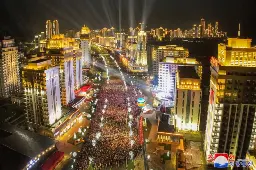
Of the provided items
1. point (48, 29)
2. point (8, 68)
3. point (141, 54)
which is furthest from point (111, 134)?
point (48, 29)

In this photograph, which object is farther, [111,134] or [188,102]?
[188,102]

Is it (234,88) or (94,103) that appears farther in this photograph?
(94,103)

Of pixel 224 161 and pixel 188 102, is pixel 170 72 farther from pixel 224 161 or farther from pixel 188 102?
pixel 224 161

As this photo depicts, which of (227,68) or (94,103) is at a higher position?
(227,68)

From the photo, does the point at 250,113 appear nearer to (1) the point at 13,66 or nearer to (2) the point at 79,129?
(2) the point at 79,129

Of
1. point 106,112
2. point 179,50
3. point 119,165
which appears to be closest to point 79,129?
point 106,112

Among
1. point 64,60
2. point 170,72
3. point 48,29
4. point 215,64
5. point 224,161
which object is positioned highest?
point 48,29

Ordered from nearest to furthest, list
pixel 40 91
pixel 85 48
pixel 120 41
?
pixel 40 91, pixel 85 48, pixel 120 41
